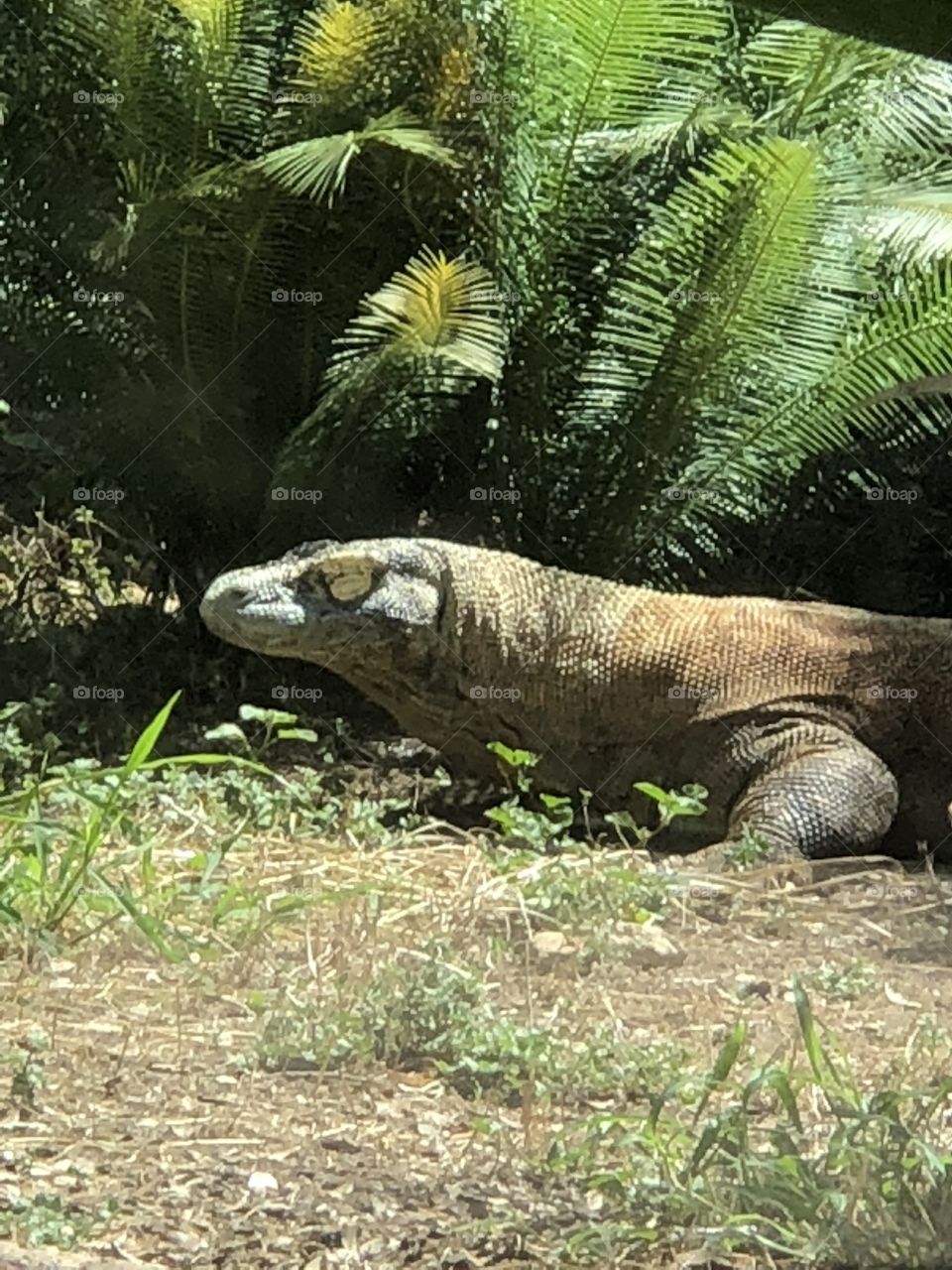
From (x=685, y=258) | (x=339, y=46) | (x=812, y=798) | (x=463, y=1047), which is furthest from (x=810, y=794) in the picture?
(x=463, y=1047)

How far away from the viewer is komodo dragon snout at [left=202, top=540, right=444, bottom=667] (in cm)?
313

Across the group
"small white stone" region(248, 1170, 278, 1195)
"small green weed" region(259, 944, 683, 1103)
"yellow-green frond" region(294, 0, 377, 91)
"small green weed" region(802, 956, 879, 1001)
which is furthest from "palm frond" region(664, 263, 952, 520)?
"small white stone" region(248, 1170, 278, 1195)

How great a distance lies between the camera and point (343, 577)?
10.7 ft

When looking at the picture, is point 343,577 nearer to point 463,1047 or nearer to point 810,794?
point 810,794

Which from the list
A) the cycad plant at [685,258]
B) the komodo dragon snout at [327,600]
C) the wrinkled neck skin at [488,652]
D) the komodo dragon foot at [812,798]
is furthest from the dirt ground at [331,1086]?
the cycad plant at [685,258]

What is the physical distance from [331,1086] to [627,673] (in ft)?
6.70

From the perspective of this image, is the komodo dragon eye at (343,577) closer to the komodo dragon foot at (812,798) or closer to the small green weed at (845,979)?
the komodo dragon foot at (812,798)

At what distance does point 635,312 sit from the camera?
3.36 meters

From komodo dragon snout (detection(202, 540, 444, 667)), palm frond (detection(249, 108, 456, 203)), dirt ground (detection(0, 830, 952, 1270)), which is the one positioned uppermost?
palm frond (detection(249, 108, 456, 203))

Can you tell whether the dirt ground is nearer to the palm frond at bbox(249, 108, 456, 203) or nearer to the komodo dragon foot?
the komodo dragon foot

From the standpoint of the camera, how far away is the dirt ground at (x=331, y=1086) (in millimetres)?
1229

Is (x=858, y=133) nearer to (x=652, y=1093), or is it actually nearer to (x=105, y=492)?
(x=105, y=492)

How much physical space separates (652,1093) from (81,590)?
2107mm

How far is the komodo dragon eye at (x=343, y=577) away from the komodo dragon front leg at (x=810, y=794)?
0.78 m
